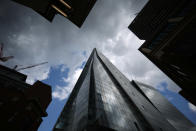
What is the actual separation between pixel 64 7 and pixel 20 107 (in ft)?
54.6

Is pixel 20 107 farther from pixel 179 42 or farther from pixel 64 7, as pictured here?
pixel 179 42

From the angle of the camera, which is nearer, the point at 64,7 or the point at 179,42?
the point at 64,7

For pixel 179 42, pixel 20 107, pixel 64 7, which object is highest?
pixel 64 7

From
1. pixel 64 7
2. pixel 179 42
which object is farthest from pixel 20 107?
pixel 179 42

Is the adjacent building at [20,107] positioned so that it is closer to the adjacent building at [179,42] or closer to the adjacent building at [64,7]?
the adjacent building at [64,7]


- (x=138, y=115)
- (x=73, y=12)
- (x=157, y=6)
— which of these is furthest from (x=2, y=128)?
(x=157, y=6)

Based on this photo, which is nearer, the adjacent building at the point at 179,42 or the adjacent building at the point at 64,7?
the adjacent building at the point at 64,7

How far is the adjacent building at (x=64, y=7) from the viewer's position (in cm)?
1192

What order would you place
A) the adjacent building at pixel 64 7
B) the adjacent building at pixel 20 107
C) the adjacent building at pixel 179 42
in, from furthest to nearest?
the adjacent building at pixel 179 42, the adjacent building at pixel 20 107, the adjacent building at pixel 64 7

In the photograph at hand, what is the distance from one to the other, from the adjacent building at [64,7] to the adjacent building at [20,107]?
14.0 meters

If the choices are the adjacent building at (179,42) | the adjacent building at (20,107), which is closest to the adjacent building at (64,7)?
the adjacent building at (20,107)

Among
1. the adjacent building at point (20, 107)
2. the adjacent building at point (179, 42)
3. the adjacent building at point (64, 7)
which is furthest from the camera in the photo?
the adjacent building at point (179, 42)

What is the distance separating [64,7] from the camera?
43.3 feet

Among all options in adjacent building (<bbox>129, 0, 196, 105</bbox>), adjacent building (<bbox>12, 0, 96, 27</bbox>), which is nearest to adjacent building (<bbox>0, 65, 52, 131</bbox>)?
adjacent building (<bbox>12, 0, 96, 27</bbox>)
